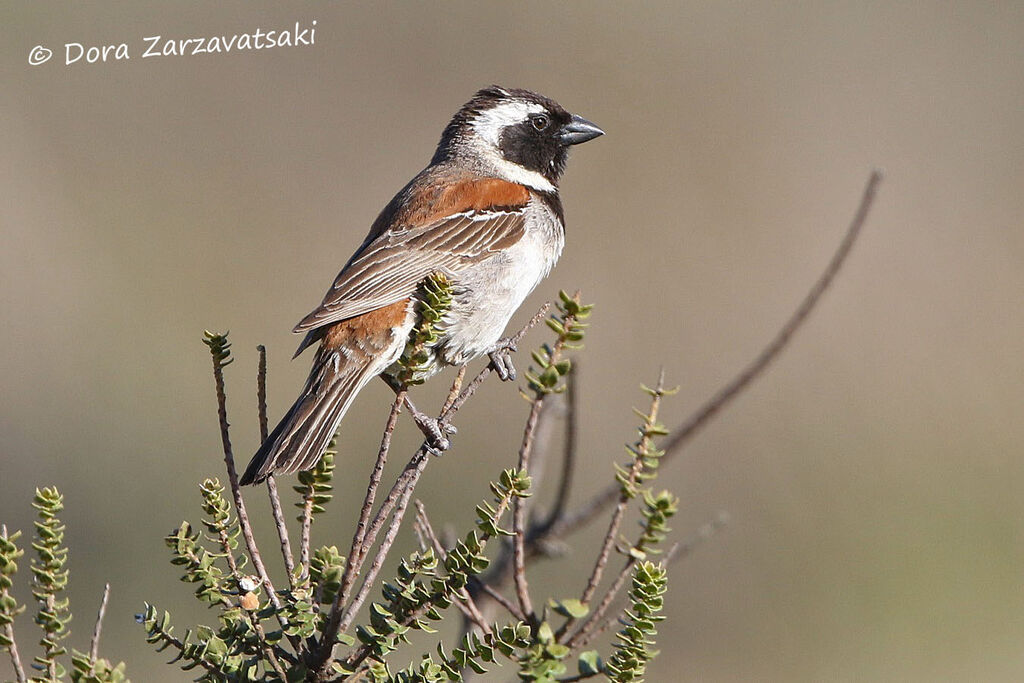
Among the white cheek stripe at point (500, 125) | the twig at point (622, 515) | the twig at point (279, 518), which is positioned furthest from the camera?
the white cheek stripe at point (500, 125)

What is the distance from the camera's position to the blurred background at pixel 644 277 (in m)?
6.64

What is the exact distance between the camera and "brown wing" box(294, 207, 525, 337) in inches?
133

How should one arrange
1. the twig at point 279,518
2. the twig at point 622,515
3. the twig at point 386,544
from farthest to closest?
the twig at point 622,515
the twig at point 279,518
the twig at point 386,544

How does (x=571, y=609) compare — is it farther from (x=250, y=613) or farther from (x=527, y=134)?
(x=527, y=134)

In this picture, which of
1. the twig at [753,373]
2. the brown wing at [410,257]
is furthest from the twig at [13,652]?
the brown wing at [410,257]

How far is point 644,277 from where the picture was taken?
8680 mm

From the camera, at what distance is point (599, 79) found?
35.8 feet

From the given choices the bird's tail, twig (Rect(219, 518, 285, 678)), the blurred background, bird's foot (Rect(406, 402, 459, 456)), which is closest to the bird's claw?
bird's foot (Rect(406, 402, 459, 456))

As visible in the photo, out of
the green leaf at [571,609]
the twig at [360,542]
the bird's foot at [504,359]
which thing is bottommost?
the green leaf at [571,609]

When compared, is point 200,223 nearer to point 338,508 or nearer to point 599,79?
point 338,508

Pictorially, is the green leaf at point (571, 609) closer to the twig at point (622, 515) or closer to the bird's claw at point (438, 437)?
the twig at point (622, 515)

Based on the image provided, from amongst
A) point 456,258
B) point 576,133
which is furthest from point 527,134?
point 456,258

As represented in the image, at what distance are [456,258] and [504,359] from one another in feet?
1.38

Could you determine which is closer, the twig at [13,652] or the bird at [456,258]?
the twig at [13,652]
